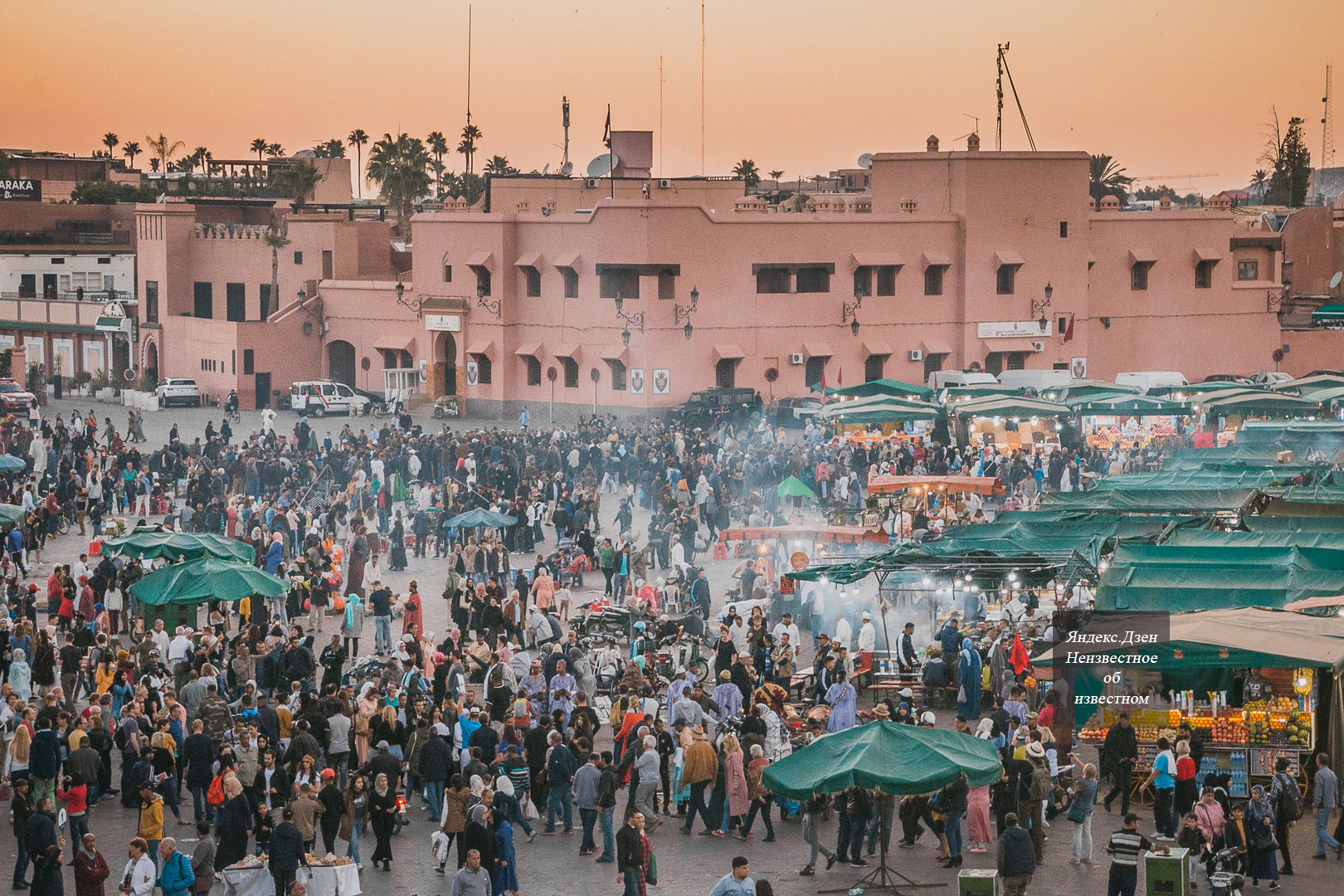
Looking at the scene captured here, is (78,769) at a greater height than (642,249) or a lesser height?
lesser

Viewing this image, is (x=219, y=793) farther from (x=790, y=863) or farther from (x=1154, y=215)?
(x=1154, y=215)

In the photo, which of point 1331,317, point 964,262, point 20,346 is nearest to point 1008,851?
point 964,262

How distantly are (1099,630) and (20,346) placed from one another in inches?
2193

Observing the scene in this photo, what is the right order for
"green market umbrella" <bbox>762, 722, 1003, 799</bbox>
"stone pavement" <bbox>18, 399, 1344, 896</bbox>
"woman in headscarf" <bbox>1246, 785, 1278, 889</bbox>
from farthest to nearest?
1. "stone pavement" <bbox>18, 399, 1344, 896</bbox>
2. "woman in headscarf" <bbox>1246, 785, 1278, 889</bbox>
3. "green market umbrella" <bbox>762, 722, 1003, 799</bbox>

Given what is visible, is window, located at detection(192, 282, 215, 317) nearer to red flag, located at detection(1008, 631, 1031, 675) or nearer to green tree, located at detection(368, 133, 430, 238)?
green tree, located at detection(368, 133, 430, 238)

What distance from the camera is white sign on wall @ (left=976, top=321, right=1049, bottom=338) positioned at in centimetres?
5569

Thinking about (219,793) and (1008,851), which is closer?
(1008,851)

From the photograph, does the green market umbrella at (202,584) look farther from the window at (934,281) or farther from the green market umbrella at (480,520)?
the window at (934,281)

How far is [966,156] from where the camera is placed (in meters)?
55.5

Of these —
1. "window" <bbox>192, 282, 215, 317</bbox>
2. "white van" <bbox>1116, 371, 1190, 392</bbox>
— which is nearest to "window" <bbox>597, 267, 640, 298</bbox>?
"white van" <bbox>1116, 371, 1190, 392</bbox>

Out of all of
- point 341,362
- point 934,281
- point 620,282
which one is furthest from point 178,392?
point 934,281

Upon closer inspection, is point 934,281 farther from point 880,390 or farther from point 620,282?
point 880,390

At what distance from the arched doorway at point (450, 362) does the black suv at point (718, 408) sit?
8.92 m

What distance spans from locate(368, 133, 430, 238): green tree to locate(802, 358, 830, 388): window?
76.0 feet
